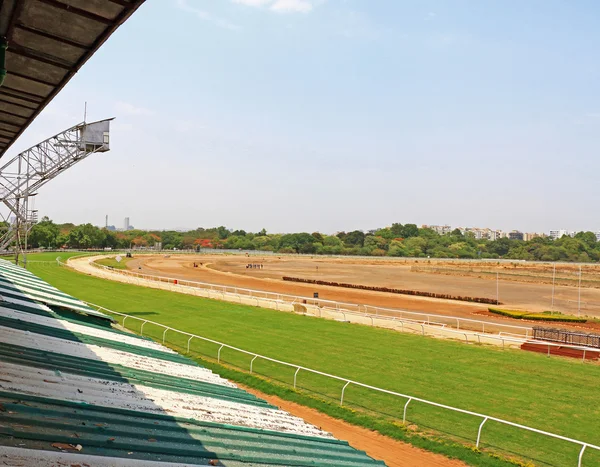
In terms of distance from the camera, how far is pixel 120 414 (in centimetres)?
446

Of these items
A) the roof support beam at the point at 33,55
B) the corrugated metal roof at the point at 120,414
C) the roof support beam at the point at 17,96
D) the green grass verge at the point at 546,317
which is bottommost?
the green grass verge at the point at 546,317

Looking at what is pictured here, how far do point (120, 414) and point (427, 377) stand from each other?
523 inches

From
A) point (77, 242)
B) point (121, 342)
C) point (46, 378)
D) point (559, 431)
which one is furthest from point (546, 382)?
point (77, 242)

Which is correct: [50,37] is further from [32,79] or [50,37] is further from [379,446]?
[379,446]

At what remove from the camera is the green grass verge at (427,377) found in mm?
11234

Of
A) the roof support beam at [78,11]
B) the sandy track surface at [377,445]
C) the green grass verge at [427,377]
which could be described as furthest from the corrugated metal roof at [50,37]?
the green grass verge at [427,377]

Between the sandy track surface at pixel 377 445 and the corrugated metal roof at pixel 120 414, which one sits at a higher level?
the corrugated metal roof at pixel 120 414

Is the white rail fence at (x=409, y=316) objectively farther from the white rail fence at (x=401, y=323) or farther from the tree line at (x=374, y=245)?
the tree line at (x=374, y=245)

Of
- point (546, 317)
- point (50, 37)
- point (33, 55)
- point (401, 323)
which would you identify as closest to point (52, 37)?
point (50, 37)

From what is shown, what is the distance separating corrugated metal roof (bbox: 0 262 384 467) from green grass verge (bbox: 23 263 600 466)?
5.81 meters

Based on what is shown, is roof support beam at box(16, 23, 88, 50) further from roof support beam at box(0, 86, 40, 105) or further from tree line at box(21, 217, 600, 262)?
tree line at box(21, 217, 600, 262)

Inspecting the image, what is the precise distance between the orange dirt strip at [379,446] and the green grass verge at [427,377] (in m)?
0.29

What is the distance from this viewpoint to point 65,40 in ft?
12.2

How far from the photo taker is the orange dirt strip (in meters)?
9.86
